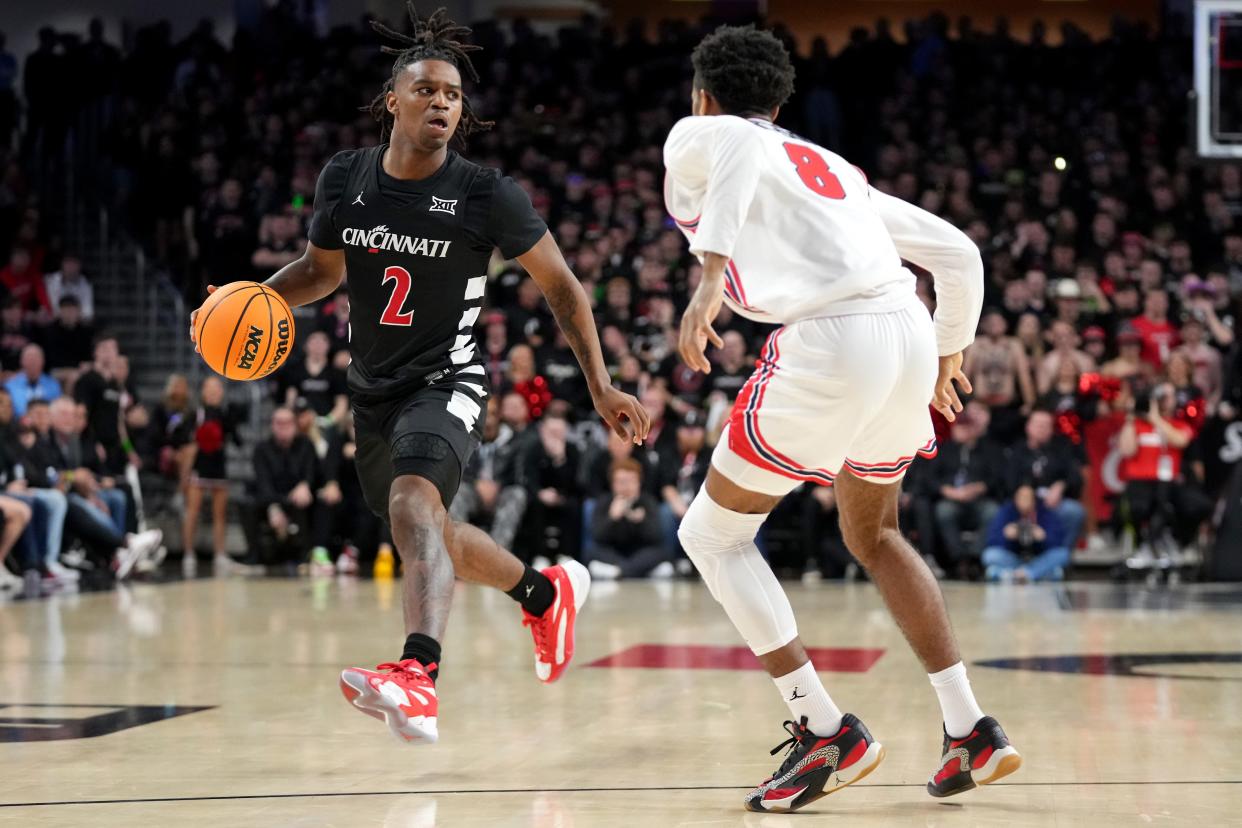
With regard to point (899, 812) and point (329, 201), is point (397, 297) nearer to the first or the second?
point (329, 201)

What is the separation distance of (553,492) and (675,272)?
337 centimetres

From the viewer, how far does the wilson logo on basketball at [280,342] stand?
5.02 metres

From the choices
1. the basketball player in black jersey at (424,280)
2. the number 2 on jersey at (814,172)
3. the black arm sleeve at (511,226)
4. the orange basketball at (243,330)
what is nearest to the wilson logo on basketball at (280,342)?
the orange basketball at (243,330)

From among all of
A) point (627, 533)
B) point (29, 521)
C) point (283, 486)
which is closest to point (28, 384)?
point (29, 521)

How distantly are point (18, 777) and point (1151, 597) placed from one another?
325 inches

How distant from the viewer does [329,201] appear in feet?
16.3

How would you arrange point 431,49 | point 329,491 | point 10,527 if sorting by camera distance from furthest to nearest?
point 329,491
point 10,527
point 431,49

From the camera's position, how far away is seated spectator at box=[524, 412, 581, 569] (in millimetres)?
13312

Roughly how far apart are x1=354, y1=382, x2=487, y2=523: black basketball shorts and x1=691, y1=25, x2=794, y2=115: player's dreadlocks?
132 centimetres

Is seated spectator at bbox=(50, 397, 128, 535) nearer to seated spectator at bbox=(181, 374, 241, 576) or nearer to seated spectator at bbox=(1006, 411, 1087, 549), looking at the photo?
seated spectator at bbox=(181, 374, 241, 576)

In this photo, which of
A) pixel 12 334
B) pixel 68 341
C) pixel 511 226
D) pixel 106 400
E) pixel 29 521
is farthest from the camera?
pixel 68 341

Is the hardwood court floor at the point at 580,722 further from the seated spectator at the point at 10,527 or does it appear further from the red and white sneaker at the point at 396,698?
the seated spectator at the point at 10,527

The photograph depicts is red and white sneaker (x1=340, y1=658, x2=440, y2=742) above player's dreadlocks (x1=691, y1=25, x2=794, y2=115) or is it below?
below

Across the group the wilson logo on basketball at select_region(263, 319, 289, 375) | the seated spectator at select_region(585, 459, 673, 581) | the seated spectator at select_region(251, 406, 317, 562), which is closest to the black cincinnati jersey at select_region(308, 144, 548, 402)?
the wilson logo on basketball at select_region(263, 319, 289, 375)
